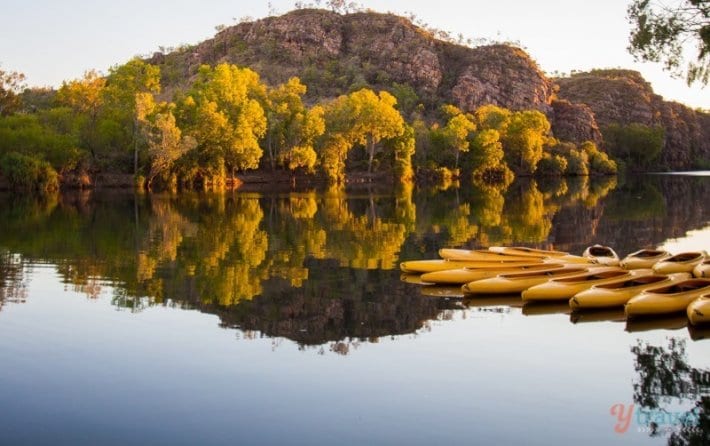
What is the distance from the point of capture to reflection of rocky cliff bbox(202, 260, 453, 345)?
52.6ft

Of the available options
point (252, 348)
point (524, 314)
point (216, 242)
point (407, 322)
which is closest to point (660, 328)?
point (524, 314)

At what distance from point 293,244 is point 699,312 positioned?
18.2 metres

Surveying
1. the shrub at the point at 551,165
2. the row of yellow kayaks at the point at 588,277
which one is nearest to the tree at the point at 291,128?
the shrub at the point at 551,165

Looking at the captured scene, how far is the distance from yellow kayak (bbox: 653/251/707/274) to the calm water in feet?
10.2

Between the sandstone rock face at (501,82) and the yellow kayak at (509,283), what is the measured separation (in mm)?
131438

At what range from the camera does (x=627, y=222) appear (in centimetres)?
4122

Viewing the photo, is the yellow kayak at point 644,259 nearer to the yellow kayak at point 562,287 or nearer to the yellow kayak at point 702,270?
the yellow kayak at point 702,270

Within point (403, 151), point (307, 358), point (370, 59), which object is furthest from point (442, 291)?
point (370, 59)

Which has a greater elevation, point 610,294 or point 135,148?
point 135,148

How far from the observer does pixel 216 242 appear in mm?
31703

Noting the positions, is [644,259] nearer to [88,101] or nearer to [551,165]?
[88,101]

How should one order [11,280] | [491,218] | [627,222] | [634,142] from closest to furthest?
1. [11,280]
2. [627,222]
3. [491,218]
4. [634,142]

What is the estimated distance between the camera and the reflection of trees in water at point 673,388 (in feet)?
33.8

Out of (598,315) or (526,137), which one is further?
(526,137)
